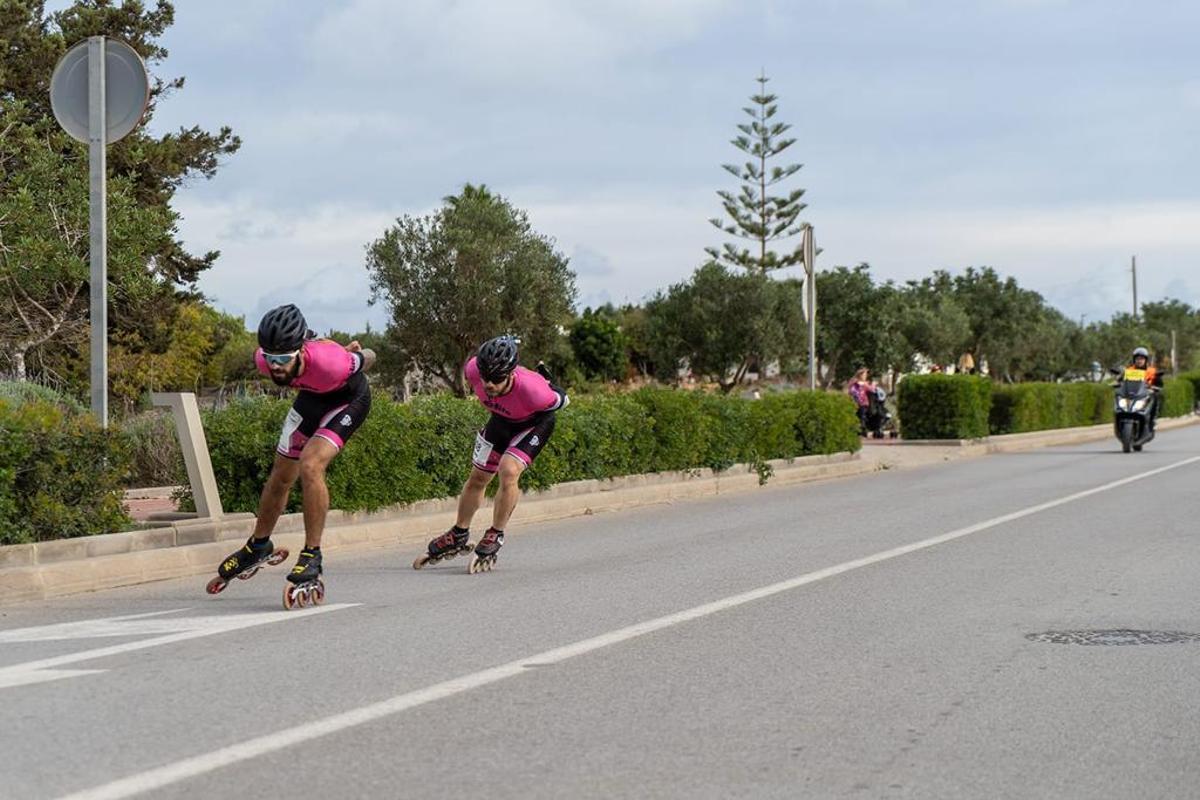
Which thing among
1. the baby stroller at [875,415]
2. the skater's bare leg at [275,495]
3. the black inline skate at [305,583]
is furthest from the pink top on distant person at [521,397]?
the baby stroller at [875,415]

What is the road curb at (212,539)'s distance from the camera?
32.5ft

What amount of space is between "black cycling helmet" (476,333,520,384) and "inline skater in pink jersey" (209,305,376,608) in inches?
37.9

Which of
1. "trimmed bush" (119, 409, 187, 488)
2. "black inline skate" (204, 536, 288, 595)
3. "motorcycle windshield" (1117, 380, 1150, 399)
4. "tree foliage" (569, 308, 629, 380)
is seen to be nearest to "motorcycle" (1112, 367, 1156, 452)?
"motorcycle windshield" (1117, 380, 1150, 399)

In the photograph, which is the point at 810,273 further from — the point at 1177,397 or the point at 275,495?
the point at 1177,397

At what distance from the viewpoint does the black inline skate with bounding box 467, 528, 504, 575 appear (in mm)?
10688

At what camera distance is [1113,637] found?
8000mm

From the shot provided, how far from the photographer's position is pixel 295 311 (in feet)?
29.3

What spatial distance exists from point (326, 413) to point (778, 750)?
4.65 metres

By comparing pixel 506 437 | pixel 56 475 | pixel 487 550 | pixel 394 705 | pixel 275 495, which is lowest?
pixel 394 705

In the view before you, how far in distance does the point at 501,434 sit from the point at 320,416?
6.31ft

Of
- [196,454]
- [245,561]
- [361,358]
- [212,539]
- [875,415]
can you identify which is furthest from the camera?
[875,415]

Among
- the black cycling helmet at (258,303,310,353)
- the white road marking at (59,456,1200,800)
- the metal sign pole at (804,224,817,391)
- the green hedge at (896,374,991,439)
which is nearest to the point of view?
the white road marking at (59,456,1200,800)

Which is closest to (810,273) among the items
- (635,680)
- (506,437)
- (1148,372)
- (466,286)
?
(1148,372)

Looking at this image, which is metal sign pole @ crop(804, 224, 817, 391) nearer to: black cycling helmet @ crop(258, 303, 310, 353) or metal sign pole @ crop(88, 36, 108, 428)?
metal sign pole @ crop(88, 36, 108, 428)
